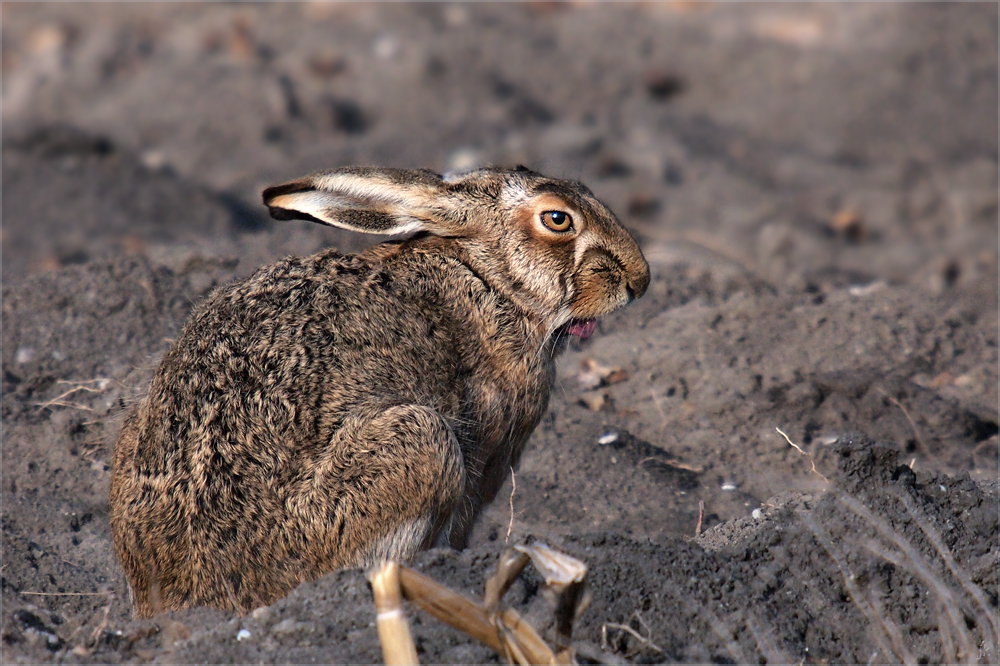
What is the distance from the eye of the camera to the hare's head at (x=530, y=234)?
4395mm

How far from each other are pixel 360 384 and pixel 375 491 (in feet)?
1.51

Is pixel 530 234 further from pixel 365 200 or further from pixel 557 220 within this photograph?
pixel 365 200

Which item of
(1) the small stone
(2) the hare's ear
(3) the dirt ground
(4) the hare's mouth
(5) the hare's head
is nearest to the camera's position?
(3) the dirt ground

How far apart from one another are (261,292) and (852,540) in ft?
7.99

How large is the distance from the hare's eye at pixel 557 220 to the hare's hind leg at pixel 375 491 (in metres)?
1.34

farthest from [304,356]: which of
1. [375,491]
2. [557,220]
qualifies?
[557,220]

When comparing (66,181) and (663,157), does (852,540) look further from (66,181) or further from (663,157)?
(66,181)

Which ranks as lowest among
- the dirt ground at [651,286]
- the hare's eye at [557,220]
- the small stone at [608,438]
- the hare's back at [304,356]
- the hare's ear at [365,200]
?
the small stone at [608,438]

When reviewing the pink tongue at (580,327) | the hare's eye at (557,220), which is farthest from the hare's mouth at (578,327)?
the hare's eye at (557,220)

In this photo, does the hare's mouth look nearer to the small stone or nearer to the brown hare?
the brown hare

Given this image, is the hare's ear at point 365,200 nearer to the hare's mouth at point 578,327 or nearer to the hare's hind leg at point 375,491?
the hare's mouth at point 578,327

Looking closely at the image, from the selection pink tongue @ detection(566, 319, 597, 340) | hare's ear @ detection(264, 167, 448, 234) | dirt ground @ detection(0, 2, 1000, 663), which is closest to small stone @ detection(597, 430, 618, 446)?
dirt ground @ detection(0, 2, 1000, 663)

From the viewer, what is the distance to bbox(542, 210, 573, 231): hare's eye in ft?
14.5

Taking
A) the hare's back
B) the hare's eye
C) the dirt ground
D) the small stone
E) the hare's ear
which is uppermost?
the hare's ear
